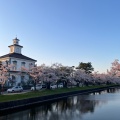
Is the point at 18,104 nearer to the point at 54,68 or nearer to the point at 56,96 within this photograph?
the point at 56,96

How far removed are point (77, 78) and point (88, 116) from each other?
37.7 metres

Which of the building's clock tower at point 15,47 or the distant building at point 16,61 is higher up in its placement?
the building's clock tower at point 15,47

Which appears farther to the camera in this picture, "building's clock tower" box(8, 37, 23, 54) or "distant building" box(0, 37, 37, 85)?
"building's clock tower" box(8, 37, 23, 54)

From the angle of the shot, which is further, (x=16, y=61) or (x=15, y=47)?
(x=15, y=47)

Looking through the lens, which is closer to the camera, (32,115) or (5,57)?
(32,115)

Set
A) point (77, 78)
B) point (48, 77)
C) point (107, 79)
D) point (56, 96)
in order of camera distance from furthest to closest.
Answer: point (107, 79) → point (77, 78) → point (48, 77) → point (56, 96)

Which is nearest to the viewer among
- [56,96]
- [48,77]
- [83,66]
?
[56,96]

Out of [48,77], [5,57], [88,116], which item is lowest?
[88,116]

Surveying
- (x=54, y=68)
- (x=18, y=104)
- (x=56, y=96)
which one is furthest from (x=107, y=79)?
(x=18, y=104)

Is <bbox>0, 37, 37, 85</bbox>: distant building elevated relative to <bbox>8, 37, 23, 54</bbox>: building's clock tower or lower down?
lower down

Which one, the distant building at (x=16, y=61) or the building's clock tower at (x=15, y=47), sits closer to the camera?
the distant building at (x=16, y=61)

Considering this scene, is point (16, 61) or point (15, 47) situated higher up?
point (15, 47)

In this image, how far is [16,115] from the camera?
64.2 feet

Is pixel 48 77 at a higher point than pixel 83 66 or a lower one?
lower
